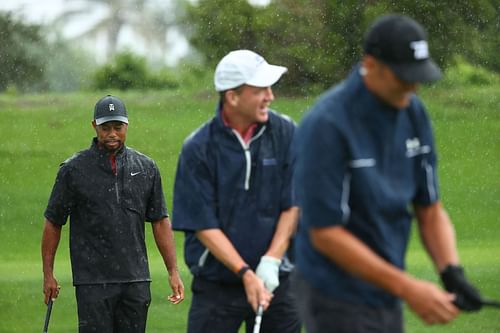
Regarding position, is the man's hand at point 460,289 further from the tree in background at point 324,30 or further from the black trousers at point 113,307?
the tree in background at point 324,30

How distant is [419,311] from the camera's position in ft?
13.5

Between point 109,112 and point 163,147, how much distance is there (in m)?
8.34

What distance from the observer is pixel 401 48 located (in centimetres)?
411

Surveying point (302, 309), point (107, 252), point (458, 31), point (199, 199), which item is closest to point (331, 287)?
point (302, 309)

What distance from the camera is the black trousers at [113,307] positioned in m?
7.37

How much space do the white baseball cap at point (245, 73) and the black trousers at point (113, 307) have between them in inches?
76.5

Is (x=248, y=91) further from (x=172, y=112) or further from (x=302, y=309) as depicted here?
(x=172, y=112)

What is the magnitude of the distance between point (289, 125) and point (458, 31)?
400 inches

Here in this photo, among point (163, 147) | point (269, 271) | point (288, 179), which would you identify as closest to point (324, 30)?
point (163, 147)

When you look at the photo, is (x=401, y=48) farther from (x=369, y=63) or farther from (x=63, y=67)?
(x=63, y=67)

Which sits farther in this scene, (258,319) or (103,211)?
(103,211)

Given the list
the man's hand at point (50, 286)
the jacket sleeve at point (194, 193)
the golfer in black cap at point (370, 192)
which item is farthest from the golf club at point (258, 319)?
the man's hand at point (50, 286)

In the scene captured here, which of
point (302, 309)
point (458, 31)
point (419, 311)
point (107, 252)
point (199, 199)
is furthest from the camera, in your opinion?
point (458, 31)

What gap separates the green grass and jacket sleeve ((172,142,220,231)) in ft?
27.1
